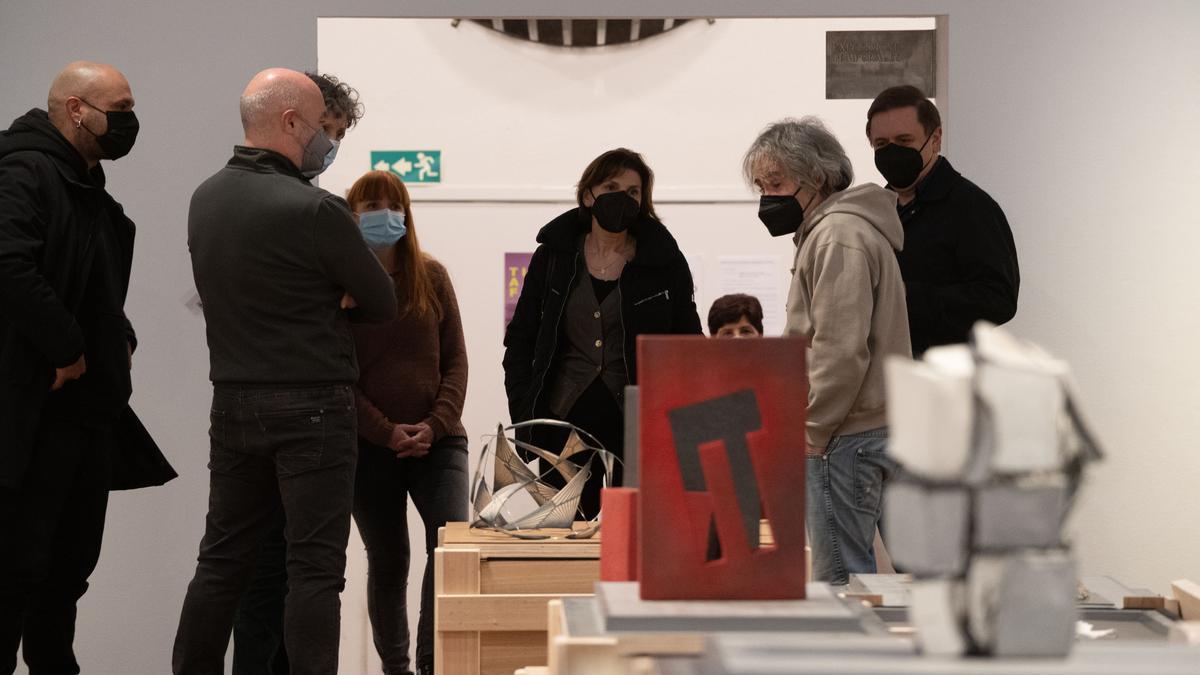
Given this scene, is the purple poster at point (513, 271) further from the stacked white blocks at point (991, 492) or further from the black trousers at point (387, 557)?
the stacked white blocks at point (991, 492)

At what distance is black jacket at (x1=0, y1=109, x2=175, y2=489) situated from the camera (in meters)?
2.99

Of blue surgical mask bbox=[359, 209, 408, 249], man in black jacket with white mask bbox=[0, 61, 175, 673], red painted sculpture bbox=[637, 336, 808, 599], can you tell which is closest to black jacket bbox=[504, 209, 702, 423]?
blue surgical mask bbox=[359, 209, 408, 249]

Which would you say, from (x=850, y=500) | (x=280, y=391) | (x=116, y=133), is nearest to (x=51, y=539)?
(x=280, y=391)

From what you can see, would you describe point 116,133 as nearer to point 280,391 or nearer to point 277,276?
point 277,276

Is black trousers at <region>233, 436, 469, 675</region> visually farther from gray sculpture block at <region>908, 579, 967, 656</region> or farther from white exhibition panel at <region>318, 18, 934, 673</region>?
gray sculpture block at <region>908, 579, 967, 656</region>

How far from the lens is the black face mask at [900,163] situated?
11.1 ft

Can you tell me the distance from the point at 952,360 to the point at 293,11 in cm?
355

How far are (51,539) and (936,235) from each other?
2241 mm

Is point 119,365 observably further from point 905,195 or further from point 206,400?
point 905,195

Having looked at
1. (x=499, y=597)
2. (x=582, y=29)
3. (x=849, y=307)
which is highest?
(x=582, y=29)

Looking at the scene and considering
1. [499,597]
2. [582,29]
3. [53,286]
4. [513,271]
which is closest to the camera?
[499,597]

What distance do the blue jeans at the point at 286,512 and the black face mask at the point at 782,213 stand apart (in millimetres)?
1071

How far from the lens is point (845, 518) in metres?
3.01

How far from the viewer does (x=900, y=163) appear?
3385 millimetres
